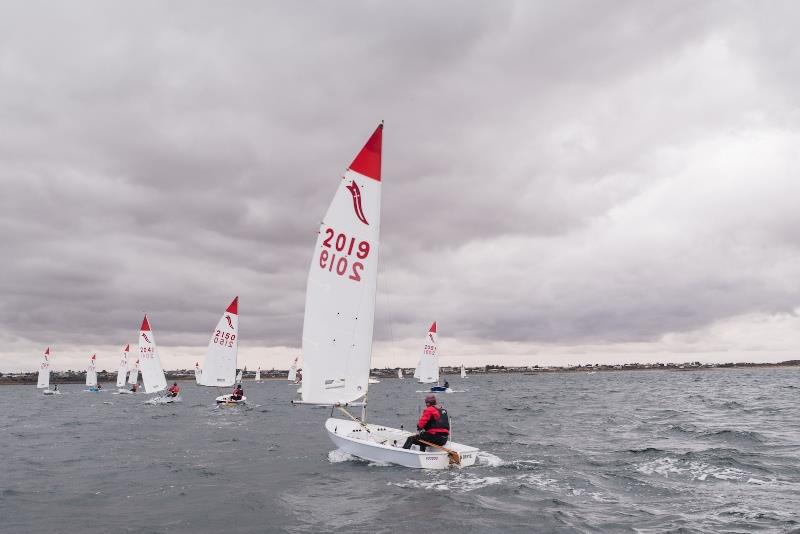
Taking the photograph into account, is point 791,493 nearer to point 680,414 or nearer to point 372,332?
point 372,332

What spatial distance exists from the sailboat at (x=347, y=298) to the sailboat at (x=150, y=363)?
1584 inches

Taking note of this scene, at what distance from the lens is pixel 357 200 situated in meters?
17.8

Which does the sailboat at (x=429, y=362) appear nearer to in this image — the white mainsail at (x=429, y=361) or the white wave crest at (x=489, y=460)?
the white mainsail at (x=429, y=361)

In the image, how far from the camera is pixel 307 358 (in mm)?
18266

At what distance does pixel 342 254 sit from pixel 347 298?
4.67 feet

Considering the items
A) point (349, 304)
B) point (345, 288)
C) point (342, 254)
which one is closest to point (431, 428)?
point (349, 304)

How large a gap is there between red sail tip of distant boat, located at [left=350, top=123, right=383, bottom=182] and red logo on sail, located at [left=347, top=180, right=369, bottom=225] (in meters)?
0.50

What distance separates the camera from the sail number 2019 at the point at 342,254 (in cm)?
1780

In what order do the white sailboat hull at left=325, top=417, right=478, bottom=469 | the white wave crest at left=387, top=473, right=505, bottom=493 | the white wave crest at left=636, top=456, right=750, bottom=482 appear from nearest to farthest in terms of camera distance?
1. the white wave crest at left=387, top=473, right=505, bottom=493
2. the white wave crest at left=636, top=456, right=750, bottom=482
3. the white sailboat hull at left=325, top=417, right=478, bottom=469

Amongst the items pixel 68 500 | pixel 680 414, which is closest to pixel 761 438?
pixel 680 414

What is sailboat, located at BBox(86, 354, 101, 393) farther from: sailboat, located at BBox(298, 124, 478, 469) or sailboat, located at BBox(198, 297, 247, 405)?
sailboat, located at BBox(298, 124, 478, 469)

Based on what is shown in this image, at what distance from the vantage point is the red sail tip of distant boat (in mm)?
17734

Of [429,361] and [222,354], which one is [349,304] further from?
[429,361]

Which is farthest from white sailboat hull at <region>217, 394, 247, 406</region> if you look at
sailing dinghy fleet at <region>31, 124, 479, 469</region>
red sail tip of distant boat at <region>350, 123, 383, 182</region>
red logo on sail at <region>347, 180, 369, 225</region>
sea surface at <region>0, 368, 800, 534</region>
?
red sail tip of distant boat at <region>350, 123, 383, 182</region>
